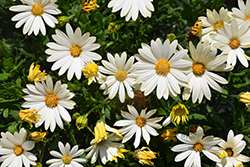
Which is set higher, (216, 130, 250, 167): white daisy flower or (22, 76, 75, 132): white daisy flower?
(22, 76, 75, 132): white daisy flower

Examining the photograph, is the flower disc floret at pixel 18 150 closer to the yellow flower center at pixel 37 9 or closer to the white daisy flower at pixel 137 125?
the white daisy flower at pixel 137 125

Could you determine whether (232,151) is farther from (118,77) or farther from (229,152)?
(118,77)

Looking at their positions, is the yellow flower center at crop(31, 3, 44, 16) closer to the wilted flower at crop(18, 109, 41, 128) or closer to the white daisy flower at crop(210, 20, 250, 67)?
the wilted flower at crop(18, 109, 41, 128)

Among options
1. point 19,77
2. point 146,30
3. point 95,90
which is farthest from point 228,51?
point 19,77

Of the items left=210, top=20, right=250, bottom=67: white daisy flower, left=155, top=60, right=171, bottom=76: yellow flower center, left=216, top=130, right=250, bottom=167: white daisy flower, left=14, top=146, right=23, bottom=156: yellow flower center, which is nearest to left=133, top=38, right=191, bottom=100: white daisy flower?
left=155, top=60, right=171, bottom=76: yellow flower center

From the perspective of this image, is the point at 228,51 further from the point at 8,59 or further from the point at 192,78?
the point at 8,59

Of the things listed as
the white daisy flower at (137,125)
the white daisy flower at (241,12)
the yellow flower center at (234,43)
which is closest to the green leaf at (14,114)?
the white daisy flower at (137,125)

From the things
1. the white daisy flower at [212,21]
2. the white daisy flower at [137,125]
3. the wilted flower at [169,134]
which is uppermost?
the white daisy flower at [212,21]
